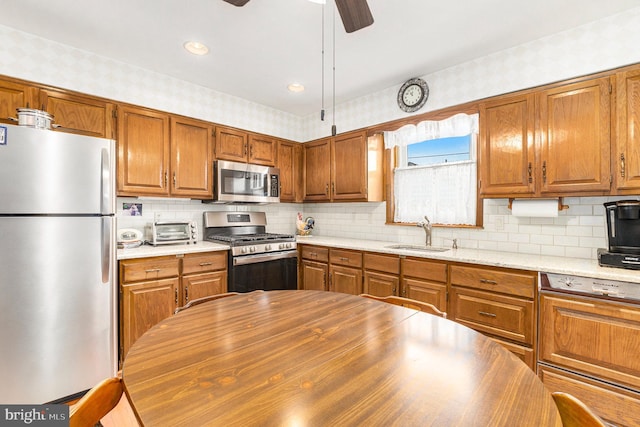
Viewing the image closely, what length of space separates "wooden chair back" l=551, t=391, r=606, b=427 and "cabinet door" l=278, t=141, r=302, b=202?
134 inches

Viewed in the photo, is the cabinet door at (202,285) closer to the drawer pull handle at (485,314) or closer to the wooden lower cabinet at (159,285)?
the wooden lower cabinet at (159,285)

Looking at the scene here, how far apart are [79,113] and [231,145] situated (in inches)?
53.2

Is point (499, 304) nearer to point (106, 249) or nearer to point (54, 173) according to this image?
point (106, 249)

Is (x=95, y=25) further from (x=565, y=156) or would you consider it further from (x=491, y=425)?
(x=565, y=156)

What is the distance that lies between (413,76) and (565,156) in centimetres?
155

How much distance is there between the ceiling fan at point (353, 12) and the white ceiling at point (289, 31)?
0.62 meters

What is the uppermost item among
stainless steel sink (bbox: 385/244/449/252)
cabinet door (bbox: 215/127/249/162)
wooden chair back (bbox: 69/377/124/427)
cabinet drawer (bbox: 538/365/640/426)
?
cabinet door (bbox: 215/127/249/162)

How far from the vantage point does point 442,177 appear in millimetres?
3057

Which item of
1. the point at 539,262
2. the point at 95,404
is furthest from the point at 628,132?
the point at 95,404

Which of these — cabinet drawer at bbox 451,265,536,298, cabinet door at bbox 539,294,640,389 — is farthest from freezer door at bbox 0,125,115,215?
cabinet door at bbox 539,294,640,389

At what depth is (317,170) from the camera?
3.88 m

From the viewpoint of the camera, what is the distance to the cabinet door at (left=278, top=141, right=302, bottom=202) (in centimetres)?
387

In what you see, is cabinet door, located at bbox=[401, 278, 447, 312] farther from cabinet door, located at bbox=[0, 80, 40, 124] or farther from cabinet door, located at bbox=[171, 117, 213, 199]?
cabinet door, located at bbox=[0, 80, 40, 124]

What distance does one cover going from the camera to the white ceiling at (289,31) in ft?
6.43
